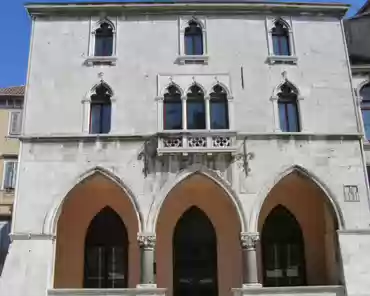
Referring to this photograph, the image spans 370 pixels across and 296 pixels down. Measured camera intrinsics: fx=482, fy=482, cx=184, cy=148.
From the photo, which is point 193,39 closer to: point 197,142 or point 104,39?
point 104,39

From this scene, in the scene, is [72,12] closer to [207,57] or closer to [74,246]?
[207,57]

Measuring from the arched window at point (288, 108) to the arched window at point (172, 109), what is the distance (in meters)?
3.38

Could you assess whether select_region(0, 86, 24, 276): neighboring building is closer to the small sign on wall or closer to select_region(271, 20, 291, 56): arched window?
select_region(271, 20, 291, 56): arched window

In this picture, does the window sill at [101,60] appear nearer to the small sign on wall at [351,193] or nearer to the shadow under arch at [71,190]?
the shadow under arch at [71,190]

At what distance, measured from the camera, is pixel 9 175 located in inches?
890

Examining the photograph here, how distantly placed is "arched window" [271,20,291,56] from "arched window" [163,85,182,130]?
12.9ft

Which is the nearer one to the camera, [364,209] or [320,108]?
[364,209]

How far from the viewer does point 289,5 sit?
17047 millimetres

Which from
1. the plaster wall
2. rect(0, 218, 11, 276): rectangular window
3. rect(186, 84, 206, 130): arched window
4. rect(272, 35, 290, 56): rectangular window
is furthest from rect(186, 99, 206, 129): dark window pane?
rect(0, 218, 11, 276): rectangular window

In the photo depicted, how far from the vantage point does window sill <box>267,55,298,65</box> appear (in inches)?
648

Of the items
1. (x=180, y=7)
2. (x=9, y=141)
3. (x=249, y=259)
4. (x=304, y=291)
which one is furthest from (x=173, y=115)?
(x=9, y=141)

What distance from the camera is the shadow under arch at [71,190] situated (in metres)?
14.6

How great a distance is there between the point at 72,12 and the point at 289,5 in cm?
769

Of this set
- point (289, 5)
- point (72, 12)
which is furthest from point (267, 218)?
point (72, 12)
